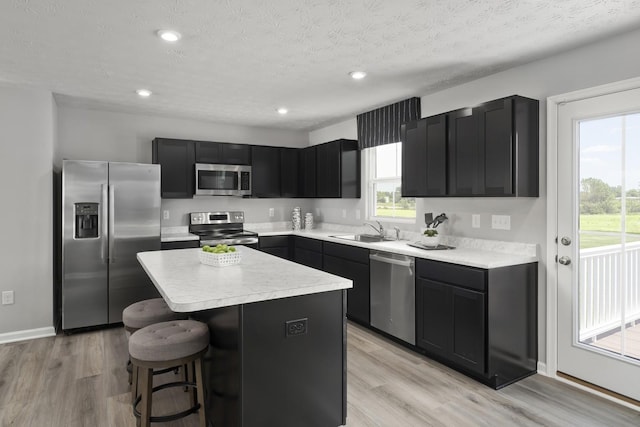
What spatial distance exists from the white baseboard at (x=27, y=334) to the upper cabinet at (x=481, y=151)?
386 cm

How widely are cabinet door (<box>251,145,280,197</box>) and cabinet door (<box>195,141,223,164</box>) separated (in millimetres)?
478

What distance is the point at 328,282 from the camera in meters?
2.09

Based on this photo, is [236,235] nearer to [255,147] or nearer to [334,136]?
[255,147]

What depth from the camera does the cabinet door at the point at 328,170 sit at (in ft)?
16.3

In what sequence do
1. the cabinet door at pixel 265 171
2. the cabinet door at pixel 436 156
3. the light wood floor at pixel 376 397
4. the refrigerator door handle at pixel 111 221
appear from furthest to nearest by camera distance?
the cabinet door at pixel 265 171 → the refrigerator door handle at pixel 111 221 → the cabinet door at pixel 436 156 → the light wood floor at pixel 376 397

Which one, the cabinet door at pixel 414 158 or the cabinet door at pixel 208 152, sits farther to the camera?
the cabinet door at pixel 208 152

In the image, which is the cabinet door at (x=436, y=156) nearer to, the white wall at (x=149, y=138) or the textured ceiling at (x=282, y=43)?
the textured ceiling at (x=282, y=43)

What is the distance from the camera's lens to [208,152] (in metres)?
5.07

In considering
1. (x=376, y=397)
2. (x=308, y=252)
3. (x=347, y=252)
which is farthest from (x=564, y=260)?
(x=308, y=252)

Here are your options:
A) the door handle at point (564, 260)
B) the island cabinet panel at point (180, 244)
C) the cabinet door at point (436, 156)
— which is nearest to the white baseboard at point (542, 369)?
the door handle at point (564, 260)

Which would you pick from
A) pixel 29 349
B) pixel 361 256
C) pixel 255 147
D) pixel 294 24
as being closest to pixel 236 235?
pixel 255 147

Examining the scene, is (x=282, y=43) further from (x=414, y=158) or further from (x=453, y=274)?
(x=453, y=274)

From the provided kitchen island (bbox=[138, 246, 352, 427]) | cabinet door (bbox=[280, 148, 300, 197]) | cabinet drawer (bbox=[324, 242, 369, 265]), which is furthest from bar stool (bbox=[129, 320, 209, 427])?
cabinet door (bbox=[280, 148, 300, 197])

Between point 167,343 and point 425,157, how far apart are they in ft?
8.49
